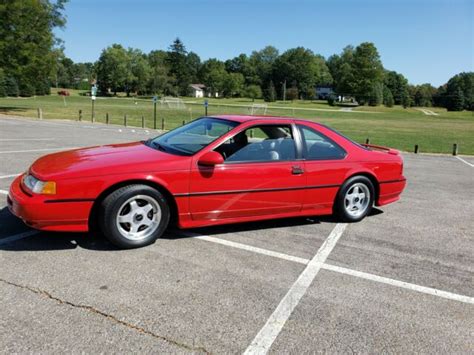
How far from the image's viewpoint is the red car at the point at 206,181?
156 inches

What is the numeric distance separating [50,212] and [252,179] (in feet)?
6.85

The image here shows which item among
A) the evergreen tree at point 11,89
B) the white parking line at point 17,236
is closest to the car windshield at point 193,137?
the white parking line at point 17,236

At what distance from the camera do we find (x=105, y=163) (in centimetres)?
418

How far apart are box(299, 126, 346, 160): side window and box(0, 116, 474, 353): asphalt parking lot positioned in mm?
912

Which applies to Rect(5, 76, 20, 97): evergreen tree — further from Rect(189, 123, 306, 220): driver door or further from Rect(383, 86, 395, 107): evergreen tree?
Rect(383, 86, 395, 107): evergreen tree

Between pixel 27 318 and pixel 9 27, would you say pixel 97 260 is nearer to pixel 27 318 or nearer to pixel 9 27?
pixel 27 318

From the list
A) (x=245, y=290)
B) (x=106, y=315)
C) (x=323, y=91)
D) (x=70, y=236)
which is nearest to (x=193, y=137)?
(x=70, y=236)

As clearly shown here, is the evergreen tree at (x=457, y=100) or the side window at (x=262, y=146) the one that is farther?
the evergreen tree at (x=457, y=100)

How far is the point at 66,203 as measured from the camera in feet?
12.7

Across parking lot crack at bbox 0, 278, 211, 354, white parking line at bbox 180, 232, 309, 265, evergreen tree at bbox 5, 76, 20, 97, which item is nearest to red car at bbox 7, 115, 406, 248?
white parking line at bbox 180, 232, 309, 265

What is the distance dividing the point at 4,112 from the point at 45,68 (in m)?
Answer: 4.87

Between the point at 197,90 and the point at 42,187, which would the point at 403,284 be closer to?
the point at 42,187

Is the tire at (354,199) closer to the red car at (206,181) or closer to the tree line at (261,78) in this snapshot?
the red car at (206,181)

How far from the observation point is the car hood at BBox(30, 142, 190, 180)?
401cm
